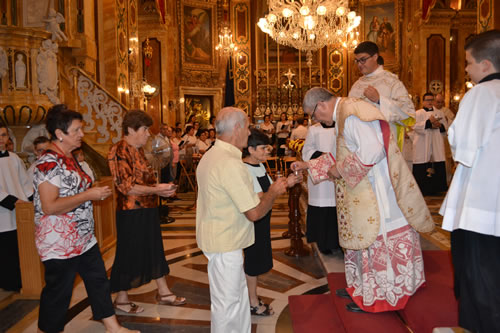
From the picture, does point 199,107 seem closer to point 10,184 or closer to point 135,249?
point 10,184

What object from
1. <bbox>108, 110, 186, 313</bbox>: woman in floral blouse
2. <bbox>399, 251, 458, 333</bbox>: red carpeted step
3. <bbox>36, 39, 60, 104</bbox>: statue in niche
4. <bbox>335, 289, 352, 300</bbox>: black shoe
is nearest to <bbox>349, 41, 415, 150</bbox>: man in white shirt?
<bbox>399, 251, 458, 333</bbox>: red carpeted step

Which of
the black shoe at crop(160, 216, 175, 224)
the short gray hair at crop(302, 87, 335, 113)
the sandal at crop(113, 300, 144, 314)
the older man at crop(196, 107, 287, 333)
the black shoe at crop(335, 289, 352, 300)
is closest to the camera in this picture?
the older man at crop(196, 107, 287, 333)

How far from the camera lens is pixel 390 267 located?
9.31ft

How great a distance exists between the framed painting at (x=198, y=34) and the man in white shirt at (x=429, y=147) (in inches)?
448

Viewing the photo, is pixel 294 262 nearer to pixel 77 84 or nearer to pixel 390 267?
pixel 390 267

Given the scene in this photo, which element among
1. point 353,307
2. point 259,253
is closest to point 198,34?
point 259,253

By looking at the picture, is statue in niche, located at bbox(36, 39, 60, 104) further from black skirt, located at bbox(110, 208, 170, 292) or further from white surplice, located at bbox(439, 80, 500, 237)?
white surplice, located at bbox(439, 80, 500, 237)

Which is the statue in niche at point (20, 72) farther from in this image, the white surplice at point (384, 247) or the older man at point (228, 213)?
the white surplice at point (384, 247)

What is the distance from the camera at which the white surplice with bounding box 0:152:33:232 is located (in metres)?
4.20

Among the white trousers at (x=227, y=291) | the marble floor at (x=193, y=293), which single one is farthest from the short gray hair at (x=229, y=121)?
the marble floor at (x=193, y=293)

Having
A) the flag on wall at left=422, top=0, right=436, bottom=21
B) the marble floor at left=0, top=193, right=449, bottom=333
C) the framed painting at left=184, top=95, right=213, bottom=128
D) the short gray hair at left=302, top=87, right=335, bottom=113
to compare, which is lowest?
the marble floor at left=0, top=193, right=449, bottom=333

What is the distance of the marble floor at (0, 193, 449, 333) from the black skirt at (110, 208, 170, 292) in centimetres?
34

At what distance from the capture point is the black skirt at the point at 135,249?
143 inches

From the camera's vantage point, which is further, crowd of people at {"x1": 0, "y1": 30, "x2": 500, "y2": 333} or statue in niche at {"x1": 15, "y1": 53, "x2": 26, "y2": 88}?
statue in niche at {"x1": 15, "y1": 53, "x2": 26, "y2": 88}
